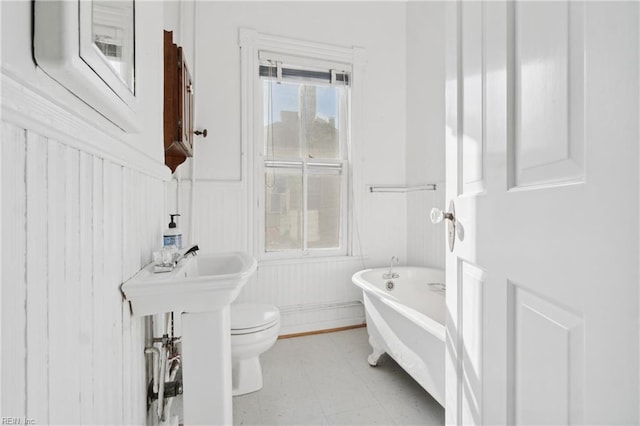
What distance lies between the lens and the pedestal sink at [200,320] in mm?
893

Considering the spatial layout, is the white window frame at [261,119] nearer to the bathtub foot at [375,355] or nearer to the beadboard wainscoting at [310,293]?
the beadboard wainscoting at [310,293]

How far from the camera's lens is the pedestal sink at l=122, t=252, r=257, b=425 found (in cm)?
89

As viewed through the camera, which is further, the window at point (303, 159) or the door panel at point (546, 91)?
the window at point (303, 159)

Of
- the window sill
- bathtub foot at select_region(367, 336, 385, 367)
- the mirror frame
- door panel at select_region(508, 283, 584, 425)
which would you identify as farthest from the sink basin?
the window sill

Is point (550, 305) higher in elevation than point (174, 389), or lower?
higher

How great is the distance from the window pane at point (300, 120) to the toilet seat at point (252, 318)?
49.4 inches

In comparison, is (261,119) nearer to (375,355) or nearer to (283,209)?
(283,209)

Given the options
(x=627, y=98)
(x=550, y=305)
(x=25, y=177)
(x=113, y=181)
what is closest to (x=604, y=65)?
(x=627, y=98)

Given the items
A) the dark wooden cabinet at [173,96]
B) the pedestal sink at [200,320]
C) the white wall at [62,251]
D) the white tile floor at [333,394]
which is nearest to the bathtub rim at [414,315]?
the white tile floor at [333,394]

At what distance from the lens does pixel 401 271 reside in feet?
8.07

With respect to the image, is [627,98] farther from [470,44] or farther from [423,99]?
[423,99]

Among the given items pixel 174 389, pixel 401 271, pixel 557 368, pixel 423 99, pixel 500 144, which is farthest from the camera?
pixel 423 99

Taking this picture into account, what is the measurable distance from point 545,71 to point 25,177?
2.83ft

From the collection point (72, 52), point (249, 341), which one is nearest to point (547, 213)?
point (72, 52)
